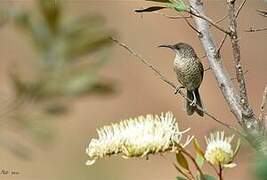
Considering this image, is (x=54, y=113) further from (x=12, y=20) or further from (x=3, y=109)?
(x=12, y=20)

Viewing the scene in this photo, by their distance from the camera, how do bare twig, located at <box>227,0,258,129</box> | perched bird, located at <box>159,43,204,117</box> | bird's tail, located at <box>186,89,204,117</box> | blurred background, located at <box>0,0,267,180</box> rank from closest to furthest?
1. bare twig, located at <box>227,0,258,129</box>
2. bird's tail, located at <box>186,89,204,117</box>
3. perched bird, located at <box>159,43,204,117</box>
4. blurred background, located at <box>0,0,267,180</box>

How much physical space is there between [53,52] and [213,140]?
130 cm

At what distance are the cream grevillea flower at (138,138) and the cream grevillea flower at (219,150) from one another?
0.10 ft

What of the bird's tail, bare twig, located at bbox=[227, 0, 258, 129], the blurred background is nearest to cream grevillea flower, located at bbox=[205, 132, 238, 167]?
bare twig, located at bbox=[227, 0, 258, 129]

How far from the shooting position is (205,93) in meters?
5.99

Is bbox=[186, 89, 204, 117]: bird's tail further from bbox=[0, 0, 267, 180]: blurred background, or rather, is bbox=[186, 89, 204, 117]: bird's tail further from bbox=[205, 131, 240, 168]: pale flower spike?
bbox=[205, 131, 240, 168]: pale flower spike

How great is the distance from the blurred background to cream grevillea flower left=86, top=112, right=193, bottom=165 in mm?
1106

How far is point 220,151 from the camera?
94 cm

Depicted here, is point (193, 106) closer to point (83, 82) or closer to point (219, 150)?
point (219, 150)

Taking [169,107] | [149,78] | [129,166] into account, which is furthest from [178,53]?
[149,78]

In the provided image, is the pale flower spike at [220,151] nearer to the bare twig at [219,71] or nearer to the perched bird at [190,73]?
the bare twig at [219,71]

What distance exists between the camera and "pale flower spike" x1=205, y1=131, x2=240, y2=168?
93 cm

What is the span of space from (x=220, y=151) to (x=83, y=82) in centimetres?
143

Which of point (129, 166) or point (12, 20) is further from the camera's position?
point (129, 166)
